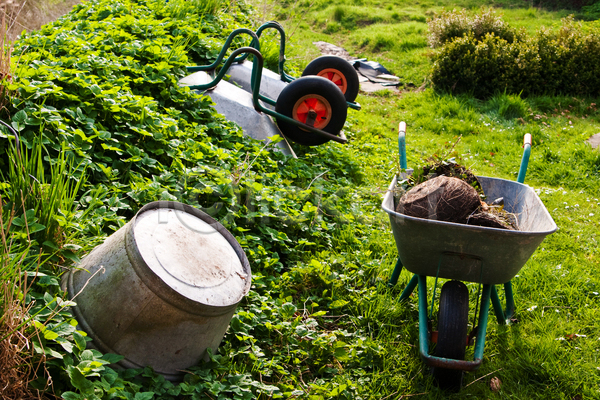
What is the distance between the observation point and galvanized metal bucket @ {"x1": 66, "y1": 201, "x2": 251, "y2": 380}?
1814mm

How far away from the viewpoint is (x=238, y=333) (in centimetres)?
233

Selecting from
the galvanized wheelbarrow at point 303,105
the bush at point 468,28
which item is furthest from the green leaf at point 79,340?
the bush at point 468,28

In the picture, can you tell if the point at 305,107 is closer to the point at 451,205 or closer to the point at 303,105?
the point at 303,105

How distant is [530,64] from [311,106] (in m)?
4.78

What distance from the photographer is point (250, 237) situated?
2.95m

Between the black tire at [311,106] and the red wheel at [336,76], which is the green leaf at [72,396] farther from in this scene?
the red wheel at [336,76]

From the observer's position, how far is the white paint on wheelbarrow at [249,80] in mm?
5180

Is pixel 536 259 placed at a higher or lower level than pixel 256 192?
lower

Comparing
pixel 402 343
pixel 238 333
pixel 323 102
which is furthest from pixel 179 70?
pixel 402 343

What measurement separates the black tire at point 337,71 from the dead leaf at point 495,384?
396 centimetres

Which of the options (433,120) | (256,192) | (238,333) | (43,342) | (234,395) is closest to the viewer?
(43,342)

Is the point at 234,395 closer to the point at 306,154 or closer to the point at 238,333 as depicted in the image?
the point at 238,333

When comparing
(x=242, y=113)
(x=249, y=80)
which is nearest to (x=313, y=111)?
(x=242, y=113)

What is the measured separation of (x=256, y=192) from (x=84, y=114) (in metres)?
1.25
